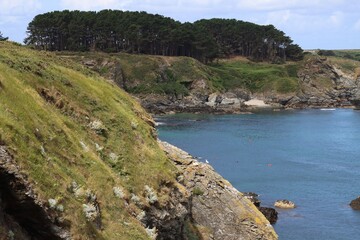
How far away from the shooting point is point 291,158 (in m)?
105

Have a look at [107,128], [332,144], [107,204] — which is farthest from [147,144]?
[332,144]

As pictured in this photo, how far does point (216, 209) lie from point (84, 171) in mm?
13472

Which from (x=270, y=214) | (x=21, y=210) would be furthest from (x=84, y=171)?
(x=270, y=214)

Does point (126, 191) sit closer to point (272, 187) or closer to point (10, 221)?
point (10, 221)

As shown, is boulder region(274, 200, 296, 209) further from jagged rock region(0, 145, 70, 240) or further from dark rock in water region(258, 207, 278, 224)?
jagged rock region(0, 145, 70, 240)

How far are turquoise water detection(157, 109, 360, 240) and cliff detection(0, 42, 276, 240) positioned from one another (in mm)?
29347

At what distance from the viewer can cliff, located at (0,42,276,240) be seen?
48.0ft

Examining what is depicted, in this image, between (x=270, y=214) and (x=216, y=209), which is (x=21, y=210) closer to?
(x=216, y=209)

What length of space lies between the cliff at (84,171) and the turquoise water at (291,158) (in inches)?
1155

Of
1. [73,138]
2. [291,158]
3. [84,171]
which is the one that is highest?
[73,138]

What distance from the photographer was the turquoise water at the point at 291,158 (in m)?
62.8

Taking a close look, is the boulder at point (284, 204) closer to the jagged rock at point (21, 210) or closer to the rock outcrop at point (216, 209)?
the rock outcrop at point (216, 209)

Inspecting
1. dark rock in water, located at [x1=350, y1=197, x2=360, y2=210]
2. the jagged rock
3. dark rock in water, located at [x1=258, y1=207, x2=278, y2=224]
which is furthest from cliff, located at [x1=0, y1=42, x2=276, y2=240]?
dark rock in water, located at [x1=350, y1=197, x2=360, y2=210]

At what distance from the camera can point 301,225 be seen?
59.7 m
